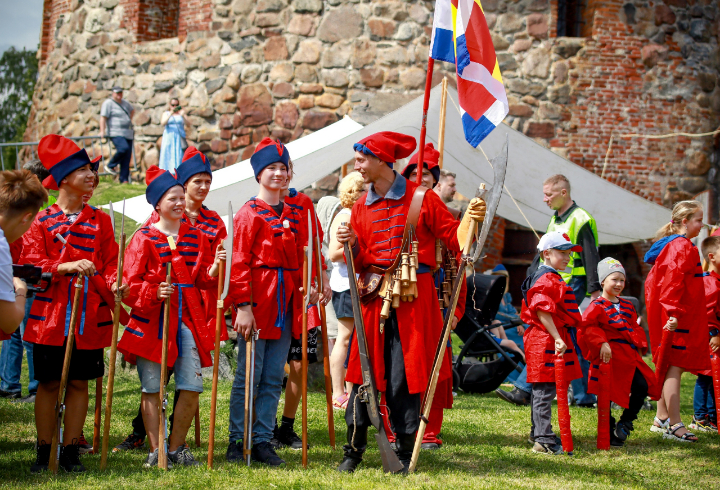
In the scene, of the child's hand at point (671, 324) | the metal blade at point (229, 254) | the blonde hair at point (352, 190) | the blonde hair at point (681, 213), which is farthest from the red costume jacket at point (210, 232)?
the blonde hair at point (681, 213)

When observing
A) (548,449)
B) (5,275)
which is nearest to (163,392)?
(5,275)

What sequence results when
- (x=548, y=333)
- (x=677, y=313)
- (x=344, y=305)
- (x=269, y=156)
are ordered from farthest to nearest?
(x=344, y=305) → (x=677, y=313) → (x=548, y=333) → (x=269, y=156)

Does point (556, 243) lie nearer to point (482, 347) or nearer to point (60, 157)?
point (482, 347)

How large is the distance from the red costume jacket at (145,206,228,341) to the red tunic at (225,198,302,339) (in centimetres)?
29

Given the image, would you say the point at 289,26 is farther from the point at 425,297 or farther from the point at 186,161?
the point at 425,297

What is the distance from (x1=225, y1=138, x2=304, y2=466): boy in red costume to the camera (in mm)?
4059

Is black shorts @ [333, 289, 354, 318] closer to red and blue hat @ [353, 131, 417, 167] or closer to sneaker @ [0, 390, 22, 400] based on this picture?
red and blue hat @ [353, 131, 417, 167]

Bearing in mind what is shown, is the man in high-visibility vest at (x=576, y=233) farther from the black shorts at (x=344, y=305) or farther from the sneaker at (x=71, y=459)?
the sneaker at (x=71, y=459)

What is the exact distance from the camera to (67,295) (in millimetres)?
4035

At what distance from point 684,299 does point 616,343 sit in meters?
0.71

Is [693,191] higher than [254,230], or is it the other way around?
[693,191]

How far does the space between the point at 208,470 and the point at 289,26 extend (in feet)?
27.6

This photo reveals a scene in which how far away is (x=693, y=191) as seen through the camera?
36.7 feet

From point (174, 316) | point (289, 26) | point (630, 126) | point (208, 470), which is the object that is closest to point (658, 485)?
point (208, 470)
